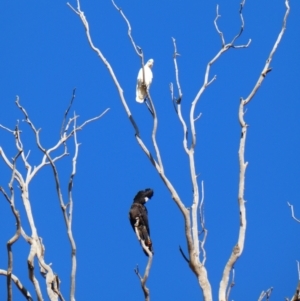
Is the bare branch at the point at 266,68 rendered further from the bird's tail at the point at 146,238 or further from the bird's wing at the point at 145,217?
the bird's wing at the point at 145,217

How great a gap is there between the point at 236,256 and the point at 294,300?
47cm

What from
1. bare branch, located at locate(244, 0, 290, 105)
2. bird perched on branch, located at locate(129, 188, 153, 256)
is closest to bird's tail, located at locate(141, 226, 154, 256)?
bird perched on branch, located at locate(129, 188, 153, 256)

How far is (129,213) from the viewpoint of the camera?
7.31m

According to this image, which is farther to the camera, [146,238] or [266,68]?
[146,238]

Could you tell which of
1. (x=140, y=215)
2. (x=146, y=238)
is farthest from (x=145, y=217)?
(x=146, y=238)

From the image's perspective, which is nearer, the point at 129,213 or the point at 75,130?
the point at 75,130

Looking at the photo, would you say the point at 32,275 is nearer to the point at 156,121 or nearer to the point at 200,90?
the point at 156,121

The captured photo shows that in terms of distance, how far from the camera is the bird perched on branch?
7020mm

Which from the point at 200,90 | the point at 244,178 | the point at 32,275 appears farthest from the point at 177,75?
the point at 32,275

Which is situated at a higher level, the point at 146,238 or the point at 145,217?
the point at 145,217

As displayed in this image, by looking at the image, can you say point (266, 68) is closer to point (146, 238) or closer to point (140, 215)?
point (146, 238)

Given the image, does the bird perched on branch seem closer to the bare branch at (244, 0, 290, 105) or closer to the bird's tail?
the bird's tail

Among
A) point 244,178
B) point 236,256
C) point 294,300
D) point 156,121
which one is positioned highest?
point 156,121

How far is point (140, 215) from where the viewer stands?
23.8ft
